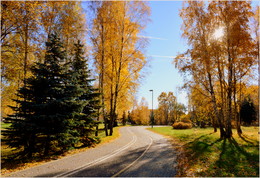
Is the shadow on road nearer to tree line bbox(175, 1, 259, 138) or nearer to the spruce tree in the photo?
the spruce tree

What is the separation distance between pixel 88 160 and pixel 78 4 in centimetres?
1426

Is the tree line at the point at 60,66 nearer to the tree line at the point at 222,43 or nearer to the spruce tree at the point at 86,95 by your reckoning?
the spruce tree at the point at 86,95

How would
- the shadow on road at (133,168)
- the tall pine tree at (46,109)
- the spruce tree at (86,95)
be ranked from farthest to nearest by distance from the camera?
the spruce tree at (86,95)
the tall pine tree at (46,109)
the shadow on road at (133,168)

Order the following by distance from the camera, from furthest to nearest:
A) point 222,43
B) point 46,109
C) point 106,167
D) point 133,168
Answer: point 222,43
point 46,109
point 106,167
point 133,168

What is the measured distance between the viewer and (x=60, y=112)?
9.23 m

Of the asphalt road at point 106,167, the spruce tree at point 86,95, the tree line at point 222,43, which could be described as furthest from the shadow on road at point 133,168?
the tree line at point 222,43

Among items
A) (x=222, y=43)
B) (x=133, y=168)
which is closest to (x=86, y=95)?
(x=133, y=168)

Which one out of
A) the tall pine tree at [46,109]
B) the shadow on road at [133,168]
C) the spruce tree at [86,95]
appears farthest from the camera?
the spruce tree at [86,95]

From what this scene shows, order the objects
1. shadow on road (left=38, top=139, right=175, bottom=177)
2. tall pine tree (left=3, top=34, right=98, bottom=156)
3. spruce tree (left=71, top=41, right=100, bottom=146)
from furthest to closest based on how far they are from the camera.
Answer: spruce tree (left=71, top=41, right=100, bottom=146)
tall pine tree (left=3, top=34, right=98, bottom=156)
shadow on road (left=38, top=139, right=175, bottom=177)

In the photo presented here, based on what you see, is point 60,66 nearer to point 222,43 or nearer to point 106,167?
point 106,167

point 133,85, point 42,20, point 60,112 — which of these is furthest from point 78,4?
point 60,112

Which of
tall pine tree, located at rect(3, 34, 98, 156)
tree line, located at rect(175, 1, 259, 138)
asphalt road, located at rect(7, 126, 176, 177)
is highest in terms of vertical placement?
tree line, located at rect(175, 1, 259, 138)

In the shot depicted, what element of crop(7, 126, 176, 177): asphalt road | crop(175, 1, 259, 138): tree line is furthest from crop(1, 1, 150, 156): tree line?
crop(175, 1, 259, 138): tree line

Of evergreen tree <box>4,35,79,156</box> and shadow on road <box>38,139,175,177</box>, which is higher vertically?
evergreen tree <box>4,35,79,156</box>
